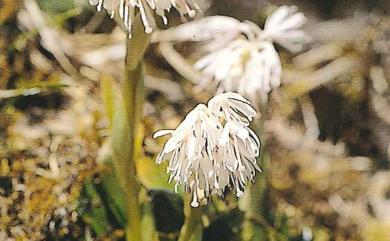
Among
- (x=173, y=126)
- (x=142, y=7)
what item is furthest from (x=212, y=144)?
(x=173, y=126)

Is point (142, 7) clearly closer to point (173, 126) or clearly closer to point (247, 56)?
point (247, 56)

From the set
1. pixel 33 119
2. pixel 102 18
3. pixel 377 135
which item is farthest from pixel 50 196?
pixel 377 135

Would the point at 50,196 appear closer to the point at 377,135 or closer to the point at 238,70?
the point at 238,70

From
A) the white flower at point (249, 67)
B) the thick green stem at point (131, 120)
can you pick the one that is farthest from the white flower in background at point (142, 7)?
the white flower at point (249, 67)

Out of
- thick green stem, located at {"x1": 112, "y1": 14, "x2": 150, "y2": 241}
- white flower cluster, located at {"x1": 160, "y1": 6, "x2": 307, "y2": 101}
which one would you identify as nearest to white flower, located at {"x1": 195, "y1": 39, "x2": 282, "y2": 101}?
white flower cluster, located at {"x1": 160, "y1": 6, "x2": 307, "y2": 101}

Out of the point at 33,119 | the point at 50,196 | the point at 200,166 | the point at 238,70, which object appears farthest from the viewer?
the point at 33,119

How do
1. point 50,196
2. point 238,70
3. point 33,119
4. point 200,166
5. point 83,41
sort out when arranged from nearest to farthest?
1. point 200,166
2. point 238,70
3. point 50,196
4. point 33,119
5. point 83,41

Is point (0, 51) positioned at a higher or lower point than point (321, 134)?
higher
